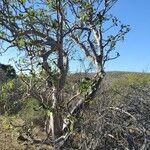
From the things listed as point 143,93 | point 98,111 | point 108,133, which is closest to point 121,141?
point 108,133

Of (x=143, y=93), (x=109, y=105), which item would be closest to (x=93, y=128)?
(x=109, y=105)

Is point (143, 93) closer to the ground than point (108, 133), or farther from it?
farther from it

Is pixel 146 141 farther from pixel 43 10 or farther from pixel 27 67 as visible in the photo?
pixel 43 10

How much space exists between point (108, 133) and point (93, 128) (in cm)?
30

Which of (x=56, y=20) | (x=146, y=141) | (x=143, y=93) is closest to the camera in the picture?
(x=146, y=141)

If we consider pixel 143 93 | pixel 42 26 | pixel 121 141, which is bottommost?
pixel 121 141

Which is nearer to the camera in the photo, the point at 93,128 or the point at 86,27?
the point at 93,128

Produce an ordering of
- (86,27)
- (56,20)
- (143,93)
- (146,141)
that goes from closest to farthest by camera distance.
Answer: (146,141), (143,93), (56,20), (86,27)

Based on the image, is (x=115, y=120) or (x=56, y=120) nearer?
(x=115, y=120)

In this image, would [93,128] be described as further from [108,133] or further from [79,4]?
[79,4]

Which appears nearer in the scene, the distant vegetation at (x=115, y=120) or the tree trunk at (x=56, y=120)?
the distant vegetation at (x=115, y=120)

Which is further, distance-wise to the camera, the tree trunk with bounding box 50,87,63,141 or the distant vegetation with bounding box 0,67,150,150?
the tree trunk with bounding box 50,87,63,141

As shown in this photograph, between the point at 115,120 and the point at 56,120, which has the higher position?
the point at 115,120

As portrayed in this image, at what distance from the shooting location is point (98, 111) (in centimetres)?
959
